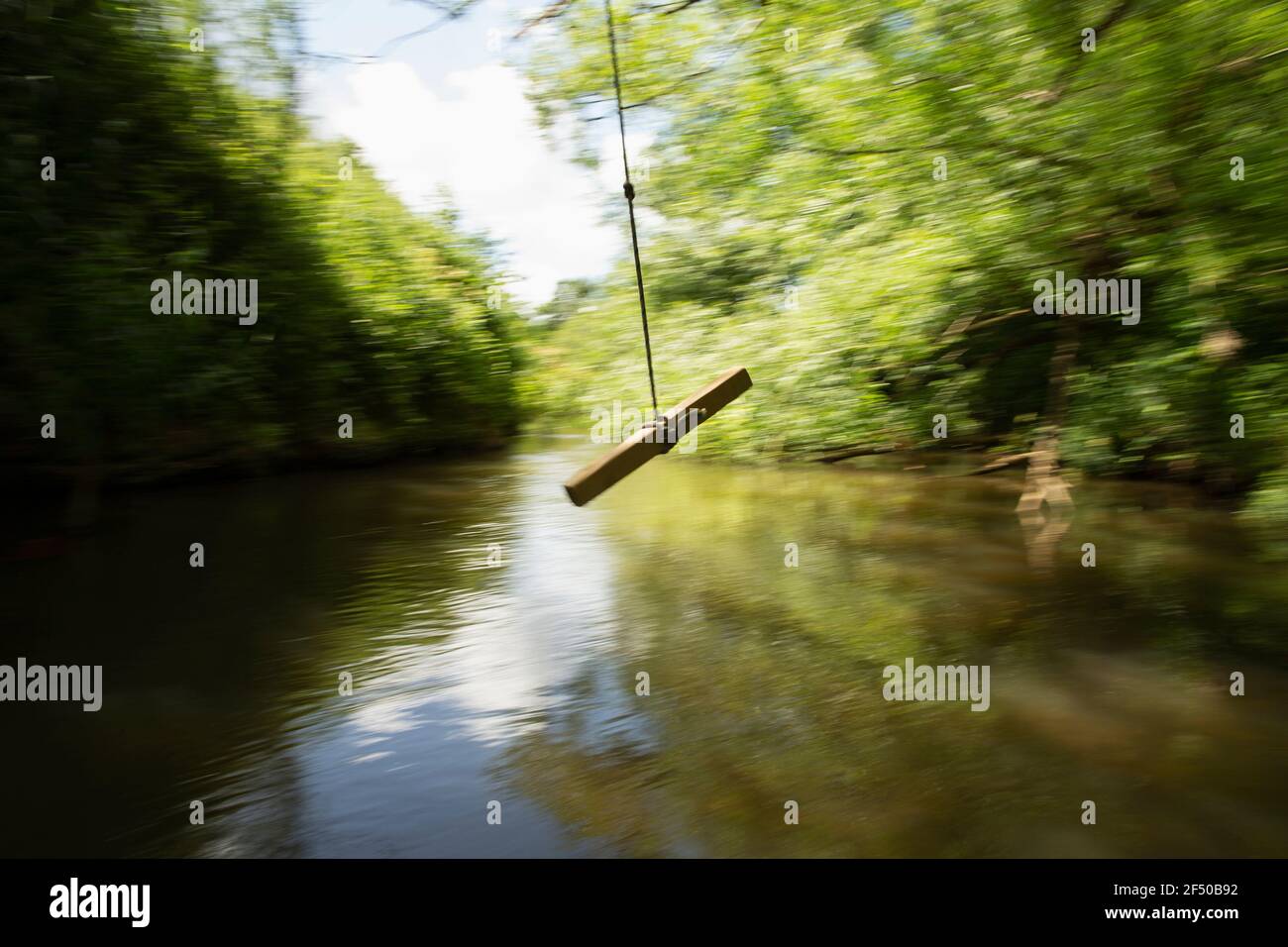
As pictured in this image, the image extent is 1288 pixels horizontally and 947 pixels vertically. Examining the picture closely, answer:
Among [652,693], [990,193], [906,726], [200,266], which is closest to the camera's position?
[906,726]

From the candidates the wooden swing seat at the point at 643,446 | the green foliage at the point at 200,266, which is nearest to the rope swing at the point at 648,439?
the wooden swing seat at the point at 643,446

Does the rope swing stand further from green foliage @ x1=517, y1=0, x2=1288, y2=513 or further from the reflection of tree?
green foliage @ x1=517, y1=0, x2=1288, y2=513

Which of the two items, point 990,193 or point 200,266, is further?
point 200,266

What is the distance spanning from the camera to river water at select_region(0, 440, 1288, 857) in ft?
9.26

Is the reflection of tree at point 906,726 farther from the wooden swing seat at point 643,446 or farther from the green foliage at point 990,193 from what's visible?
the green foliage at point 990,193

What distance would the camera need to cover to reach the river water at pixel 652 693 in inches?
111

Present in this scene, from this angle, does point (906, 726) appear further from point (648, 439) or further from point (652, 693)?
point (648, 439)

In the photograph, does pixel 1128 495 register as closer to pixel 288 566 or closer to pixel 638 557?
pixel 638 557

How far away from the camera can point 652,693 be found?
13.0 feet

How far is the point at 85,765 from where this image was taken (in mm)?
3219

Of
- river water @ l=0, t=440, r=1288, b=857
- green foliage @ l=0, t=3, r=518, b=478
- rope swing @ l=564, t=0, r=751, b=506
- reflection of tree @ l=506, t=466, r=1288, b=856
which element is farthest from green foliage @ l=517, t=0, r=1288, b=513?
rope swing @ l=564, t=0, r=751, b=506

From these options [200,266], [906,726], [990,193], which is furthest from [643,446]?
[200,266]
